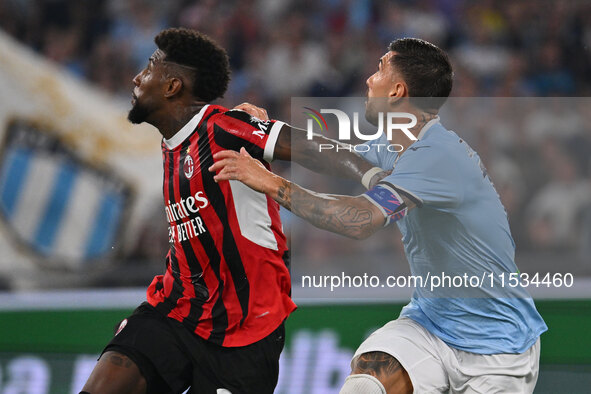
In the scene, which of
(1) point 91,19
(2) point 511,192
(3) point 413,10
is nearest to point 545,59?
(3) point 413,10

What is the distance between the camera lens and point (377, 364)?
3.05 m

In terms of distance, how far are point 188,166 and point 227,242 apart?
36 centimetres

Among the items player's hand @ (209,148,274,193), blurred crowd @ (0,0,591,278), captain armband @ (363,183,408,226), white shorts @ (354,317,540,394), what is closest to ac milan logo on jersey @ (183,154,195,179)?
player's hand @ (209,148,274,193)

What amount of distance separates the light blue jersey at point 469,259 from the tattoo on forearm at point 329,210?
0.32m

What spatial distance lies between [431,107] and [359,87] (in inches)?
134

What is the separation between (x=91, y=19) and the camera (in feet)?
24.7

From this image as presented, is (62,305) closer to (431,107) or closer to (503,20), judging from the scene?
(431,107)

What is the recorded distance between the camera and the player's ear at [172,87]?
3506mm

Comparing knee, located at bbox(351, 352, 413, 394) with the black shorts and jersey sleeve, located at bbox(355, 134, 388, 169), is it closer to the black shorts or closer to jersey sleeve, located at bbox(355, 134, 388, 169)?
the black shorts

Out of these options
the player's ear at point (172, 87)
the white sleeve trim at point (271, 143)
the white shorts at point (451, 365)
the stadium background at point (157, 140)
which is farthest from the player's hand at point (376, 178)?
the stadium background at point (157, 140)

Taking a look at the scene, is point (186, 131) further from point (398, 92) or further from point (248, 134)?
point (398, 92)

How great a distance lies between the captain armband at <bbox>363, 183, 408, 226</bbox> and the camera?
2.80 metres

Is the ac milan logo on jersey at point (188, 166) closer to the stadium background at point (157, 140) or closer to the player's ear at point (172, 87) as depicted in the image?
the player's ear at point (172, 87)

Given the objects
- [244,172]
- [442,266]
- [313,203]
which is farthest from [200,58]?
[442,266]
